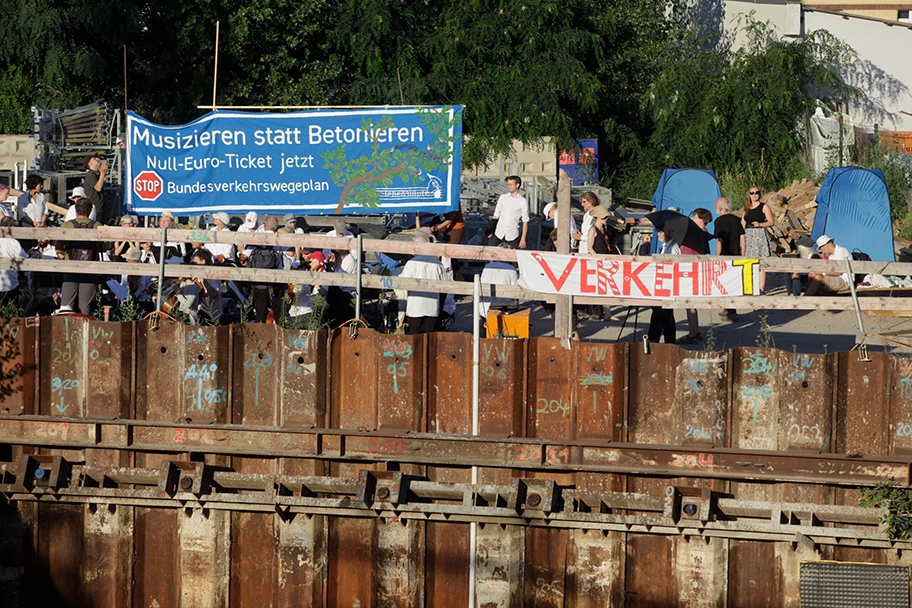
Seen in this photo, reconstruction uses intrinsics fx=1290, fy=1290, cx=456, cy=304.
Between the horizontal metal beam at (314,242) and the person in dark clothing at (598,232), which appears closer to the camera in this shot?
the horizontal metal beam at (314,242)

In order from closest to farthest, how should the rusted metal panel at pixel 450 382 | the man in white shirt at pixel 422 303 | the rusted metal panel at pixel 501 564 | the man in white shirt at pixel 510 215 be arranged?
the rusted metal panel at pixel 501 564, the rusted metal panel at pixel 450 382, the man in white shirt at pixel 422 303, the man in white shirt at pixel 510 215

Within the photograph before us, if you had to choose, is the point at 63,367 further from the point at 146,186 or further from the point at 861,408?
the point at 861,408

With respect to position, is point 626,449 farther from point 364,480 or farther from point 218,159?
point 218,159

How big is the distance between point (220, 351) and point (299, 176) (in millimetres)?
3374

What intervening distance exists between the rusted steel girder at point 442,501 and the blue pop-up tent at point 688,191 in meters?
11.4

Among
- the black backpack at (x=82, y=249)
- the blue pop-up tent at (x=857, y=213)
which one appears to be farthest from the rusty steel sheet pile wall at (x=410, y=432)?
the blue pop-up tent at (x=857, y=213)

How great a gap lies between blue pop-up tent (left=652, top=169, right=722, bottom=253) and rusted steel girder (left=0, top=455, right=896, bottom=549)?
451 inches

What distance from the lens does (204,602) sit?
412 inches

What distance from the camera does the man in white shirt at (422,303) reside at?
499 inches

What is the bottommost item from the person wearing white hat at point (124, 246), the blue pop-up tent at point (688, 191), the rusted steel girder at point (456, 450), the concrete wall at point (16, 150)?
the rusted steel girder at point (456, 450)

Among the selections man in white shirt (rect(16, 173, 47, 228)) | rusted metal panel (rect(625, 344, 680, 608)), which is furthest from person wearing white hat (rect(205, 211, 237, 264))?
rusted metal panel (rect(625, 344, 680, 608))

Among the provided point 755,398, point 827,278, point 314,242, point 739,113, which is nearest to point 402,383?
point 314,242

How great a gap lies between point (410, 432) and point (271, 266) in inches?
181

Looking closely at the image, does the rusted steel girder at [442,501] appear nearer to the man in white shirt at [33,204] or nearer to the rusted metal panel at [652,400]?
the rusted metal panel at [652,400]
